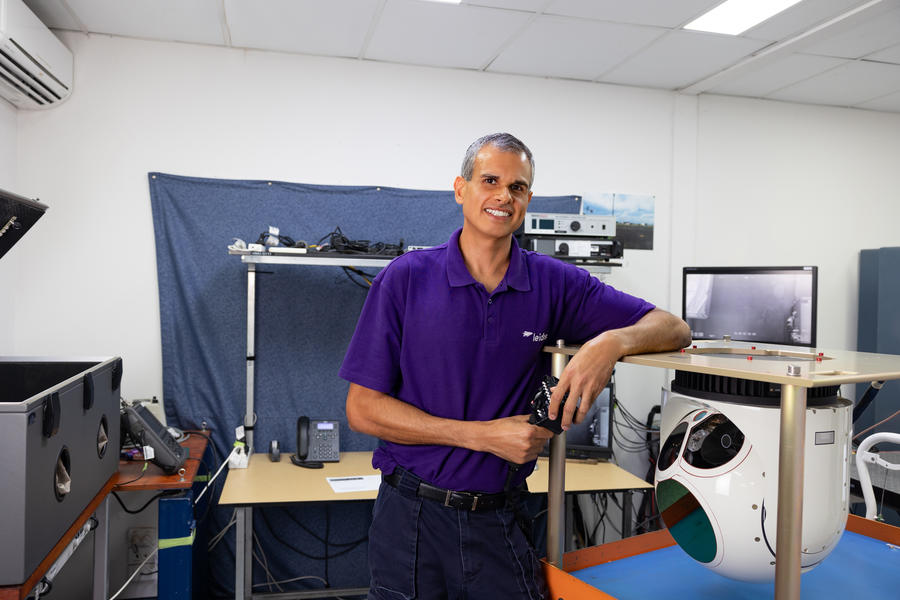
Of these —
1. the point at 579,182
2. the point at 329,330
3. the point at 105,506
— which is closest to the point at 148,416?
the point at 105,506

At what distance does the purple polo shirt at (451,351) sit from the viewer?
1.25 m

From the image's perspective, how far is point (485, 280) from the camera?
134cm

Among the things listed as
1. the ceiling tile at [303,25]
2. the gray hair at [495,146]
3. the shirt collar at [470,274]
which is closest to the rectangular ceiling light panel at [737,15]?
the ceiling tile at [303,25]

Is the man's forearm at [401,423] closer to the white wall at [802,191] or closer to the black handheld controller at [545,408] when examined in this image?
the black handheld controller at [545,408]

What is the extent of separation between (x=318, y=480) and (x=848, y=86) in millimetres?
3505

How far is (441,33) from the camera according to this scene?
2887mm

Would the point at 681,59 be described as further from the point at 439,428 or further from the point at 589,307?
the point at 439,428

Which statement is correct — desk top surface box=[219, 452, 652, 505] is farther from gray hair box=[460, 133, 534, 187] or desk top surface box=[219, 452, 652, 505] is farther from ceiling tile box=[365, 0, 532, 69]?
ceiling tile box=[365, 0, 532, 69]

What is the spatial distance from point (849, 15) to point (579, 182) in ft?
4.58

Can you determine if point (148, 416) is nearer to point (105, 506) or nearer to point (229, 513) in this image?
point (105, 506)

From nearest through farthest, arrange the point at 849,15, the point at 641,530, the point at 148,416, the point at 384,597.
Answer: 1. the point at 384,597
2. the point at 148,416
3. the point at 849,15
4. the point at 641,530

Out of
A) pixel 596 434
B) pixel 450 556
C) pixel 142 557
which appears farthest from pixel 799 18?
pixel 142 557

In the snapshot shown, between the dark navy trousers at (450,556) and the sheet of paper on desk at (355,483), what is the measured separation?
130cm

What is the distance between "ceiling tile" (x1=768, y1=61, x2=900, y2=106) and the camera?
130 inches
